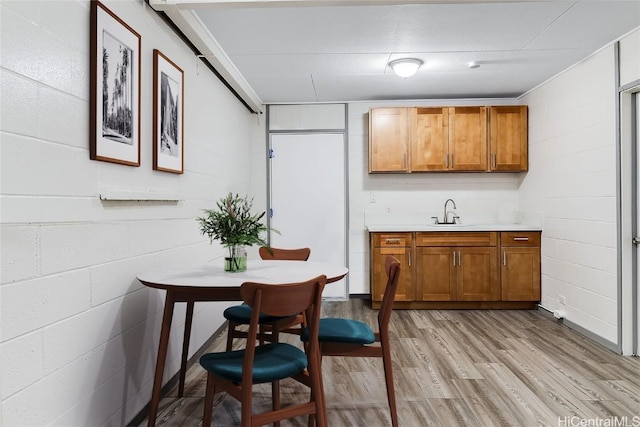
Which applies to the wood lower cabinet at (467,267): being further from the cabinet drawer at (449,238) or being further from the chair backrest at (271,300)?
the chair backrest at (271,300)

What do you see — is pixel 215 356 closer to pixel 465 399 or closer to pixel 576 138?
pixel 465 399

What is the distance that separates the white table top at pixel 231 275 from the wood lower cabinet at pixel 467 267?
2336mm

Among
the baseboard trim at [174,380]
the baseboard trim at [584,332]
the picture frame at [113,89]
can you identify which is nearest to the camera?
the picture frame at [113,89]

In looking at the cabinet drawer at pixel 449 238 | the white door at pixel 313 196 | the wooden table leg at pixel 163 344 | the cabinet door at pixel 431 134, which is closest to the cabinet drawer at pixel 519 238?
the cabinet drawer at pixel 449 238

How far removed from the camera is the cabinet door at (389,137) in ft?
15.9

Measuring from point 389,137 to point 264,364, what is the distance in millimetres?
3633

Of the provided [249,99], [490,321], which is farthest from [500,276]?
[249,99]

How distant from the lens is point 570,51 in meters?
3.54

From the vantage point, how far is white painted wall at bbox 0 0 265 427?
4.62ft

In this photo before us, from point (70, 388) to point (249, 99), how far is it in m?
3.64

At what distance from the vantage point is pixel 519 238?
4.54m

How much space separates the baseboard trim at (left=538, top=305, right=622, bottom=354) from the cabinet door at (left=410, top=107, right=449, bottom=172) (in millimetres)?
1934

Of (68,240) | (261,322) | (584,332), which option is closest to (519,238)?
(584,332)

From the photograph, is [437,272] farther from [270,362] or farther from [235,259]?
[270,362]
